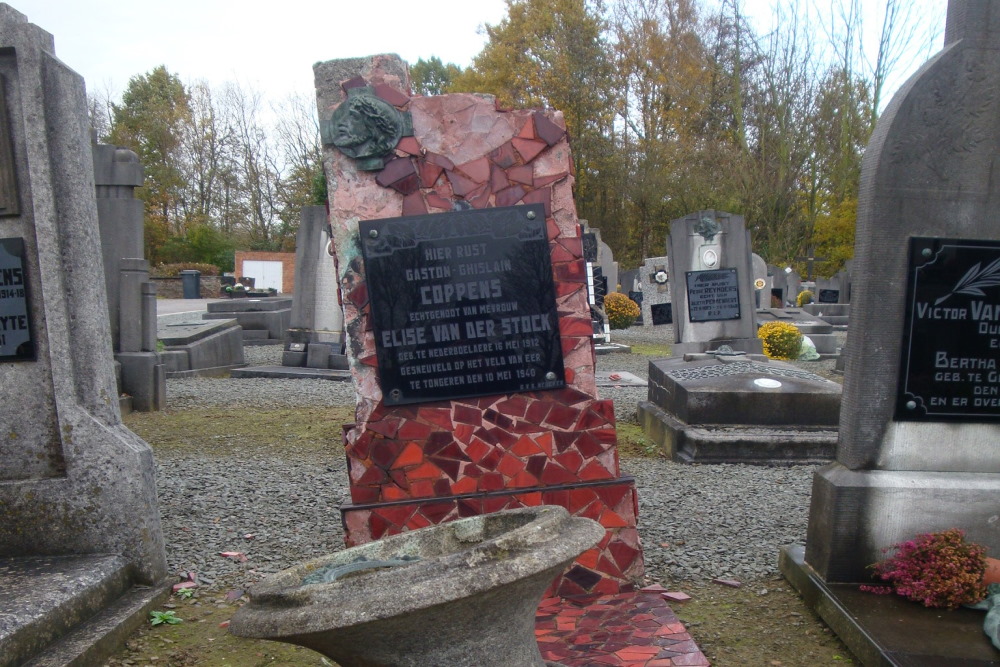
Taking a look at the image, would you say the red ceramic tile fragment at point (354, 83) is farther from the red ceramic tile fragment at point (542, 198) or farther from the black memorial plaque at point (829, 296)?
the black memorial plaque at point (829, 296)

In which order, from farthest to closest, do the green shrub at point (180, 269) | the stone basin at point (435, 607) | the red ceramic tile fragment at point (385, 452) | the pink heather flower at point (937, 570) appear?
the green shrub at point (180, 269) → the red ceramic tile fragment at point (385, 452) → the pink heather flower at point (937, 570) → the stone basin at point (435, 607)

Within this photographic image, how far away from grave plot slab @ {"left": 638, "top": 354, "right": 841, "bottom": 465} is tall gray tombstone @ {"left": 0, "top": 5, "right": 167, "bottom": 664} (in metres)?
4.36

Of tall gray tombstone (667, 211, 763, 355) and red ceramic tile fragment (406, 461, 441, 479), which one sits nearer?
red ceramic tile fragment (406, 461, 441, 479)

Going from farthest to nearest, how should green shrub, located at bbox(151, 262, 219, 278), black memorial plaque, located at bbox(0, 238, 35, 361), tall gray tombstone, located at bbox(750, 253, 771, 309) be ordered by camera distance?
1. green shrub, located at bbox(151, 262, 219, 278)
2. tall gray tombstone, located at bbox(750, 253, 771, 309)
3. black memorial plaque, located at bbox(0, 238, 35, 361)

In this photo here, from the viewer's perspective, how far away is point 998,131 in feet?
11.3

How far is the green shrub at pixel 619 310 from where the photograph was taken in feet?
63.4

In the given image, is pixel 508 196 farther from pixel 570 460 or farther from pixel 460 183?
pixel 570 460

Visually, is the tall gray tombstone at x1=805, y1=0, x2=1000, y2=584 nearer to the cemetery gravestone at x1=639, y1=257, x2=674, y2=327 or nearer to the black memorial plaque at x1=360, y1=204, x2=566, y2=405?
the black memorial plaque at x1=360, y1=204, x2=566, y2=405

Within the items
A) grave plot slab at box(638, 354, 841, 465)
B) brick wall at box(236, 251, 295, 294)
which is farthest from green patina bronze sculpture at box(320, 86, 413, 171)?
brick wall at box(236, 251, 295, 294)

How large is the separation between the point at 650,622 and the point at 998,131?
8.62 feet

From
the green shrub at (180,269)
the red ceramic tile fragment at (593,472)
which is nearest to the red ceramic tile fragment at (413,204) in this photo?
the red ceramic tile fragment at (593,472)

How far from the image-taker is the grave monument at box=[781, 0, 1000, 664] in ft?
11.3

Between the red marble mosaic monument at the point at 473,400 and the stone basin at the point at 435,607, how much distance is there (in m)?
1.32

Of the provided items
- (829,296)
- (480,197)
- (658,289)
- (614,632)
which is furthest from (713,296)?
(829,296)
